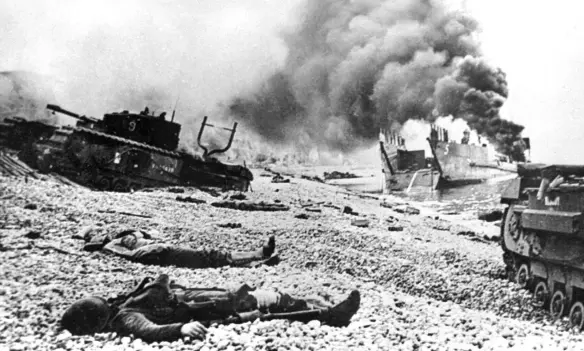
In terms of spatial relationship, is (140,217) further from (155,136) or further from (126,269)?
(155,136)

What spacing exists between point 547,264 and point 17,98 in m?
20.2

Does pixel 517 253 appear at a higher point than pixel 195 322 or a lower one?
higher

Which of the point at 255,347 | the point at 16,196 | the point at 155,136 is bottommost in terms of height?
the point at 255,347

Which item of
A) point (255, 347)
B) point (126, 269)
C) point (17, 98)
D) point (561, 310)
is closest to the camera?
point (255, 347)

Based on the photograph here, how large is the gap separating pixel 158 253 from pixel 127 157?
7291mm

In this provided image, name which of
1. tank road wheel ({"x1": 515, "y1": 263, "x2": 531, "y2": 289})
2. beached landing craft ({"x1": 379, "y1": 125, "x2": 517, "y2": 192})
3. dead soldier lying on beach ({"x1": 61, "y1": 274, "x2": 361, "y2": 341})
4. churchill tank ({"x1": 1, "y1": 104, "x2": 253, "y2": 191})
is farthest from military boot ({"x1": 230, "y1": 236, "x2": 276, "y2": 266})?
beached landing craft ({"x1": 379, "y1": 125, "x2": 517, "y2": 192})

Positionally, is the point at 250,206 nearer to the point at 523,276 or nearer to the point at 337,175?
the point at 523,276

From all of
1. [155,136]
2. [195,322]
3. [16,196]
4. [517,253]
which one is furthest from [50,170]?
[517,253]

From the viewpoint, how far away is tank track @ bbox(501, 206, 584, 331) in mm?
5322

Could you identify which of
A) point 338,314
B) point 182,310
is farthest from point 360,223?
point 182,310

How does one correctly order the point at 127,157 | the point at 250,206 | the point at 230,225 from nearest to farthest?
the point at 230,225 → the point at 250,206 → the point at 127,157

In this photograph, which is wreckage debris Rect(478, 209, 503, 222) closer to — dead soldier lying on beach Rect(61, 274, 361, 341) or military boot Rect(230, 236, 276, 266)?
military boot Rect(230, 236, 276, 266)

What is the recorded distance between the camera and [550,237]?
584 centimetres

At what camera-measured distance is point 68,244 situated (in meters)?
5.01
